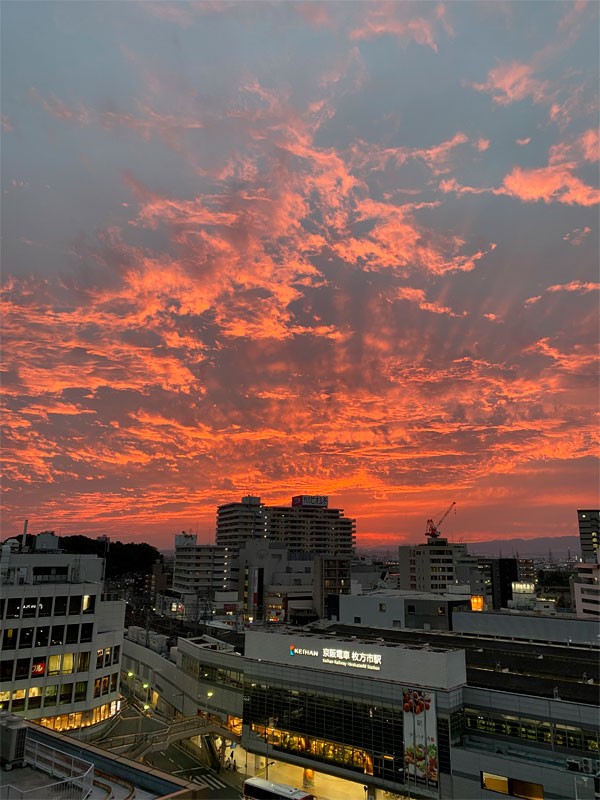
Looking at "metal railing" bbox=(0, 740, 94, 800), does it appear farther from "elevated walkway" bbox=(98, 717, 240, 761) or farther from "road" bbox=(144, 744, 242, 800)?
"road" bbox=(144, 744, 242, 800)

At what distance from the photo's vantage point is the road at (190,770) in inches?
2728

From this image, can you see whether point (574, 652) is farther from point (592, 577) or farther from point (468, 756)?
point (592, 577)

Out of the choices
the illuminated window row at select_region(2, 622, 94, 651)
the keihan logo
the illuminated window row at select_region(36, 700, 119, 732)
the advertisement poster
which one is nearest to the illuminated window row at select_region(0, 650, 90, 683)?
the illuminated window row at select_region(2, 622, 94, 651)

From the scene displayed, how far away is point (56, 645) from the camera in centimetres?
7838

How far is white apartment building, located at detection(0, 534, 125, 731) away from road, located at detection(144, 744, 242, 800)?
10.5 m

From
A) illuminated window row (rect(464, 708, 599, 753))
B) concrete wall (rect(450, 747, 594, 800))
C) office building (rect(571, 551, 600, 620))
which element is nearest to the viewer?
concrete wall (rect(450, 747, 594, 800))

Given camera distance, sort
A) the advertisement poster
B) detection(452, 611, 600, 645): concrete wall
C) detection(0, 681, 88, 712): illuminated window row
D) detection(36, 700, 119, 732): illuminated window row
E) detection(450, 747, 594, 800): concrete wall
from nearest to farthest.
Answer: detection(450, 747, 594, 800): concrete wall → the advertisement poster → detection(0, 681, 88, 712): illuminated window row → detection(36, 700, 119, 732): illuminated window row → detection(452, 611, 600, 645): concrete wall

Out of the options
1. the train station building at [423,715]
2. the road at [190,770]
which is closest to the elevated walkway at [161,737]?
the train station building at [423,715]

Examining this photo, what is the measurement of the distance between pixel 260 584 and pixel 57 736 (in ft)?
586

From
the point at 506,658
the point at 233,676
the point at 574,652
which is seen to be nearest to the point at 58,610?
the point at 233,676

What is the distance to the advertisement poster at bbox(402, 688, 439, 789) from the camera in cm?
5744

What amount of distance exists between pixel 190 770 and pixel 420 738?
37439mm

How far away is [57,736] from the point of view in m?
28.0

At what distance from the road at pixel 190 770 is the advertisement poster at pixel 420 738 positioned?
23.1 metres
